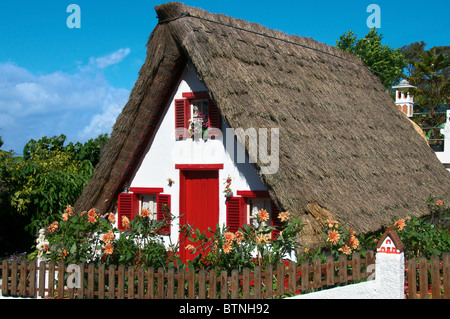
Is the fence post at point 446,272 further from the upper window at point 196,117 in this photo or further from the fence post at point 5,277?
the fence post at point 5,277

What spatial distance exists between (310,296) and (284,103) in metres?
4.97

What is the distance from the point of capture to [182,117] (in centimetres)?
1094

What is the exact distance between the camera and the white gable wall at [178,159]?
10.1 meters

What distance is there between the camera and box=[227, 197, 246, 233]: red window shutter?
10.0m

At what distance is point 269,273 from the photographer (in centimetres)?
712

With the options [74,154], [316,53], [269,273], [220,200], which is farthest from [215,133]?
[74,154]

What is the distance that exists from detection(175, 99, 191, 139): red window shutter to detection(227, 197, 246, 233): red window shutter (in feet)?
6.09

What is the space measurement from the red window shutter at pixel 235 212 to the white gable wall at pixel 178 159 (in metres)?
0.15

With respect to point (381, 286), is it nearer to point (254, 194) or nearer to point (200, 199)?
point (254, 194)

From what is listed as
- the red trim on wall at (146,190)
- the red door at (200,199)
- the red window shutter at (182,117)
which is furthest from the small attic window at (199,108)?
the red trim on wall at (146,190)

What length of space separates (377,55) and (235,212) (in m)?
32.5

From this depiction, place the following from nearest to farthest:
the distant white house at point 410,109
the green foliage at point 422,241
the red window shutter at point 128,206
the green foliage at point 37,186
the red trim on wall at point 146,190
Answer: the green foliage at point 422,241 → the red trim on wall at point 146,190 → the red window shutter at point 128,206 → the green foliage at point 37,186 → the distant white house at point 410,109

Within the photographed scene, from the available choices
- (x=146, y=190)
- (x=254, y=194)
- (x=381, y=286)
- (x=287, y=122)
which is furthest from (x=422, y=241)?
(x=146, y=190)
